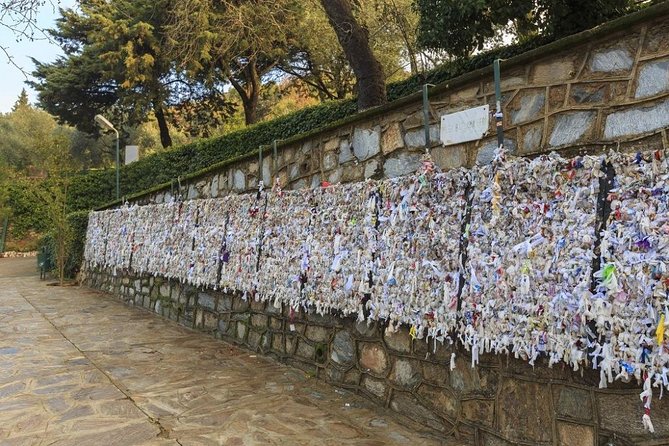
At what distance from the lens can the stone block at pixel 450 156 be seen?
310 centimetres

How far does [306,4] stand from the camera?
44.6ft

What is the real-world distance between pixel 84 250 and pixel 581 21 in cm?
1123

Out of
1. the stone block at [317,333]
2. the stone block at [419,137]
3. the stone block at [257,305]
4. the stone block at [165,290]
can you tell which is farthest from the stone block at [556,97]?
the stone block at [165,290]

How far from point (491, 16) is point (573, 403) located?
472 centimetres

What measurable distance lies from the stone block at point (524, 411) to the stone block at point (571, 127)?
123 centimetres

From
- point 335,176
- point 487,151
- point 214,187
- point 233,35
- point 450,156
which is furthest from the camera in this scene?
point 233,35

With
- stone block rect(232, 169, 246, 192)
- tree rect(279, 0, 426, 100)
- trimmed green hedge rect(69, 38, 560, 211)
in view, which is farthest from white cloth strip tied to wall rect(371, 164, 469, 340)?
tree rect(279, 0, 426, 100)

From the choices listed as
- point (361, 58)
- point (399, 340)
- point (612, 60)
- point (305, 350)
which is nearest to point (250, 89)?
point (361, 58)

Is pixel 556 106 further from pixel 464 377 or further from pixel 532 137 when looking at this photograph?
pixel 464 377

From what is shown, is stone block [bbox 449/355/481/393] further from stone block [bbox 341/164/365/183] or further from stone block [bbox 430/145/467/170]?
stone block [bbox 341/164/365/183]

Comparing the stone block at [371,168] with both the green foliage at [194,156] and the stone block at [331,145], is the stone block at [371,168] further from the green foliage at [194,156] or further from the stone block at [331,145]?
the green foliage at [194,156]

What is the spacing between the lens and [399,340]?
131 inches

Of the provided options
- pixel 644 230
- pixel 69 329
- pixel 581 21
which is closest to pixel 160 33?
pixel 69 329

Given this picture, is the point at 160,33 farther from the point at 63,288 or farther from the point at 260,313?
the point at 260,313
